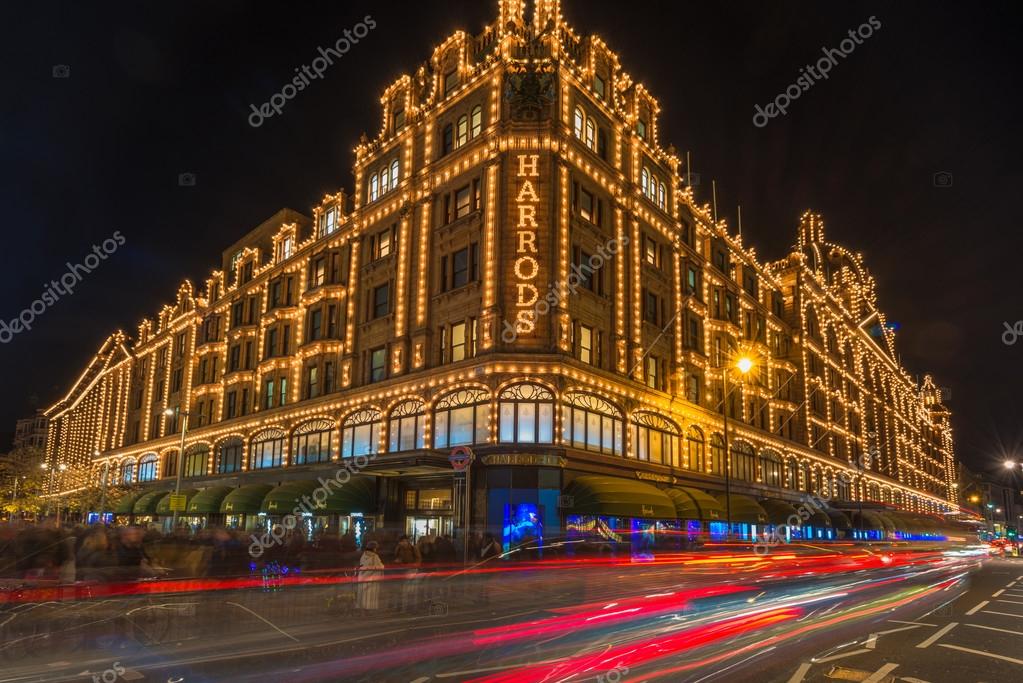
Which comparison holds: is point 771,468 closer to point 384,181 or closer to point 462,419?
point 462,419

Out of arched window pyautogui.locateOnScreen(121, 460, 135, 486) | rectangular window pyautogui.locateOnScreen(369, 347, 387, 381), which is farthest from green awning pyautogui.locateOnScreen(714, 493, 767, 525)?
arched window pyautogui.locateOnScreen(121, 460, 135, 486)

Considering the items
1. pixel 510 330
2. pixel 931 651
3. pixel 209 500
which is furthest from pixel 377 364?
pixel 931 651

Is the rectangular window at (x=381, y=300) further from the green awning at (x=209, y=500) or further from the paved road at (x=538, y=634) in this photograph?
the paved road at (x=538, y=634)

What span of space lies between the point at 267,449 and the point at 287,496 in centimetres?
1117

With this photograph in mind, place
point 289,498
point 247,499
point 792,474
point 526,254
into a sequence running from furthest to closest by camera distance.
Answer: point 792,474, point 247,499, point 289,498, point 526,254

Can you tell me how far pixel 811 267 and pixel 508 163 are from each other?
5066 cm

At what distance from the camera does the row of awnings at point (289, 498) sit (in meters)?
36.4

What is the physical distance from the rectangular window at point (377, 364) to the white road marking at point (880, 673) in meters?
31.9

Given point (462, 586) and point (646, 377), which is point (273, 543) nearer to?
point (462, 586)

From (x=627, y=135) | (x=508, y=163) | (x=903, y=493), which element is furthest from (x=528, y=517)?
(x=903, y=493)

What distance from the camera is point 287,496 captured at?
3981cm

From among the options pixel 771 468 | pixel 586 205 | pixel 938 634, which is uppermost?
pixel 586 205

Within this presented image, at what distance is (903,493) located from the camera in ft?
314

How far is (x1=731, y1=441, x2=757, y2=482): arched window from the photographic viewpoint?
49.2m
